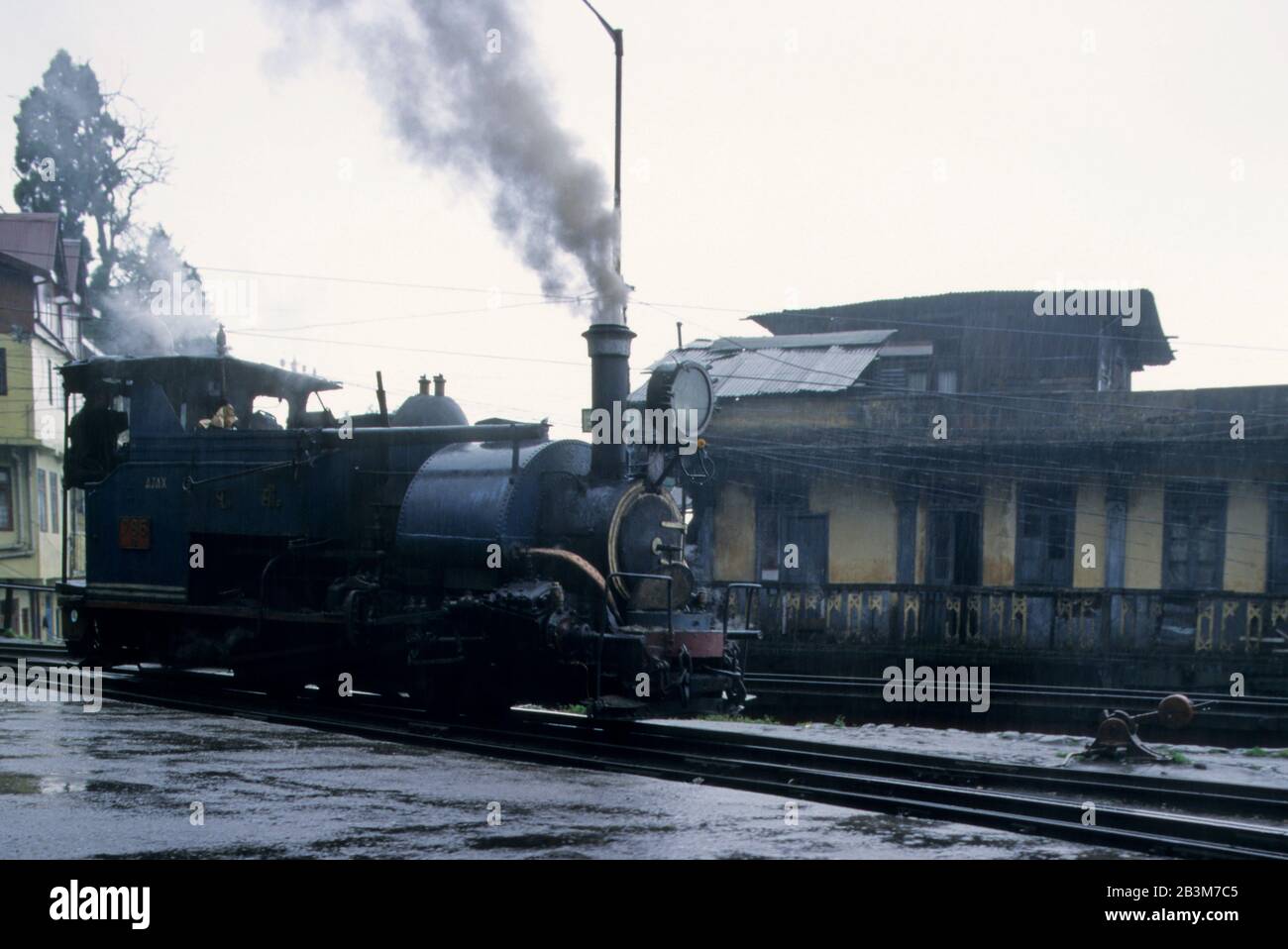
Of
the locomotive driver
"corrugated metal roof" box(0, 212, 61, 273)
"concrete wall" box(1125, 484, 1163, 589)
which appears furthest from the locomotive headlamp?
"corrugated metal roof" box(0, 212, 61, 273)

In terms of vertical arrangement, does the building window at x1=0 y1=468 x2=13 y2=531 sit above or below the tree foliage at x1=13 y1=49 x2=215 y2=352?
below

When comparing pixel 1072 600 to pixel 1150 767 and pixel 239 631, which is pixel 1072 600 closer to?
pixel 1150 767

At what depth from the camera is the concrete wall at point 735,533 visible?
26.4 meters

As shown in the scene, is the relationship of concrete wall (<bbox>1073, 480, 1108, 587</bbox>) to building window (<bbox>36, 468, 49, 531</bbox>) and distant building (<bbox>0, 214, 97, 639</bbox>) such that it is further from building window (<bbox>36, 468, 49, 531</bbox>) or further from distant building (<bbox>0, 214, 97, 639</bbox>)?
building window (<bbox>36, 468, 49, 531</bbox>)

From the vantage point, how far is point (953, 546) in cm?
2500

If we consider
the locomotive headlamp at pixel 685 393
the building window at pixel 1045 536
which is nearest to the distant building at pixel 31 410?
the building window at pixel 1045 536

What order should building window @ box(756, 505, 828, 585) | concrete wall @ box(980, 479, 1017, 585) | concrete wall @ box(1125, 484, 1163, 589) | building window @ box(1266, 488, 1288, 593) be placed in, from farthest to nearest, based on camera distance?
building window @ box(756, 505, 828, 585)
concrete wall @ box(980, 479, 1017, 585)
concrete wall @ box(1125, 484, 1163, 589)
building window @ box(1266, 488, 1288, 593)
